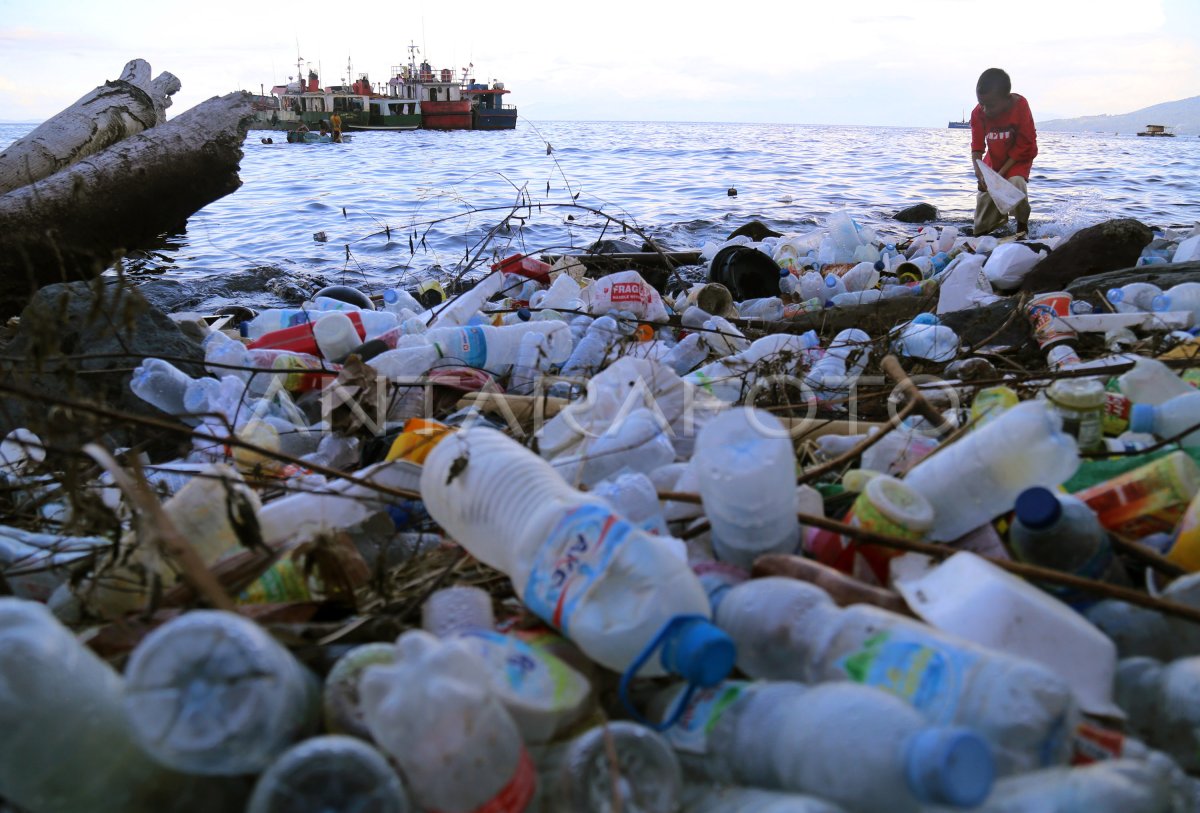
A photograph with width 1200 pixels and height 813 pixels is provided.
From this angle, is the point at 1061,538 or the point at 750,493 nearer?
the point at 1061,538

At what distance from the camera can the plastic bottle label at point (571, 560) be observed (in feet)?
3.80

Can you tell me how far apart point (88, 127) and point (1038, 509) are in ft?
31.4

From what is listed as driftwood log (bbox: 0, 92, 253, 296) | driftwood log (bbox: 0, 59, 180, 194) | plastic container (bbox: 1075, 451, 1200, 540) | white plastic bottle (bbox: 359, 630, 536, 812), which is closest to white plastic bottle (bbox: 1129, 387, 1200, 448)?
plastic container (bbox: 1075, 451, 1200, 540)

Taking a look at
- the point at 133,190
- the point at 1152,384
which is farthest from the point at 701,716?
the point at 133,190

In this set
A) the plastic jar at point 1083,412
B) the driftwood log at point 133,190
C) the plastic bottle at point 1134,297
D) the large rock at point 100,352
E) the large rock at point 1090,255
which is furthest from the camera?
the driftwood log at point 133,190

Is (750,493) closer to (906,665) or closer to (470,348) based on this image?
(906,665)

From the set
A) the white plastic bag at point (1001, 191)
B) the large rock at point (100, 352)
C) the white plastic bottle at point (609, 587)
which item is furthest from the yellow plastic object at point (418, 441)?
the white plastic bag at point (1001, 191)

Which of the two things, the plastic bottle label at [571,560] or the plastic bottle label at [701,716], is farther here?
the plastic bottle label at [571,560]

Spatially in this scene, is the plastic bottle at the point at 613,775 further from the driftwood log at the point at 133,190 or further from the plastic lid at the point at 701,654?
the driftwood log at the point at 133,190

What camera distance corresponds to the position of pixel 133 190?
7367 millimetres

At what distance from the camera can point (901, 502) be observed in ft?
4.80

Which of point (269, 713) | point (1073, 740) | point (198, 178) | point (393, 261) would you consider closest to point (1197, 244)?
point (1073, 740)

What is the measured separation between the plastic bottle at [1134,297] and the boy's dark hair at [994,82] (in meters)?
4.30

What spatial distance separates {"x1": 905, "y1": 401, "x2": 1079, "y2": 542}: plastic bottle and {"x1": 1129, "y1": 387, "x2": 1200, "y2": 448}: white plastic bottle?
1.38ft
